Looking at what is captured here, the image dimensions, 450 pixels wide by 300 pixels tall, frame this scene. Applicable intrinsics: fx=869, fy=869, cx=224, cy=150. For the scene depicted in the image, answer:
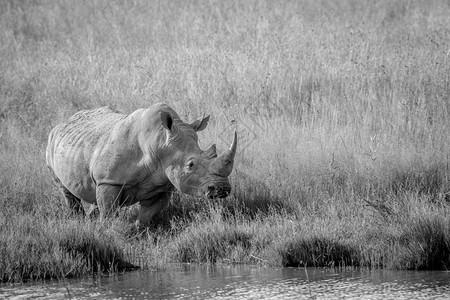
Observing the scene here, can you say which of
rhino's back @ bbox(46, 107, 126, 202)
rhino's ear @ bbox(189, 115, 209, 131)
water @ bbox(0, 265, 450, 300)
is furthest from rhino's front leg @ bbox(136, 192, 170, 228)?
water @ bbox(0, 265, 450, 300)

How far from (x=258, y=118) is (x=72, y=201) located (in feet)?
10.1

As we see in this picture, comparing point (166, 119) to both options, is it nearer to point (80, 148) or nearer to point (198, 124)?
point (198, 124)

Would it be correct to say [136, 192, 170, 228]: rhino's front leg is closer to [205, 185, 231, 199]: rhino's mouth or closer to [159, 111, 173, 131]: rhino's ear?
[205, 185, 231, 199]: rhino's mouth

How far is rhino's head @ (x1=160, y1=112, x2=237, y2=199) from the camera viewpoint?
867 centimetres

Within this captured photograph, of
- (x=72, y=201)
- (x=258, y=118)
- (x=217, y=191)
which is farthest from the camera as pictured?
(x=258, y=118)

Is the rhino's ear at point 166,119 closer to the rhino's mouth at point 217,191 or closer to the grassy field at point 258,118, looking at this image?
the rhino's mouth at point 217,191

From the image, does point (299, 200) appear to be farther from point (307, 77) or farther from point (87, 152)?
point (307, 77)

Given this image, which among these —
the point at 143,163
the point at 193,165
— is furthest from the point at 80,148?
the point at 193,165

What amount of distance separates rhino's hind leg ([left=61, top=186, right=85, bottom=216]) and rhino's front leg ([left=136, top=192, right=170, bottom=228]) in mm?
1056

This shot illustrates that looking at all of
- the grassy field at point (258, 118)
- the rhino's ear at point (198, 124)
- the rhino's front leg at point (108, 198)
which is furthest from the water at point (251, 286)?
the rhino's ear at point (198, 124)

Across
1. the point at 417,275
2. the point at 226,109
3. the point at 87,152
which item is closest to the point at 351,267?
the point at 417,275

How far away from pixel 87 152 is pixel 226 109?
3657 mm

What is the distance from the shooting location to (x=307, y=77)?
13.3 m

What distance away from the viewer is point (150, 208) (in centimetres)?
937
